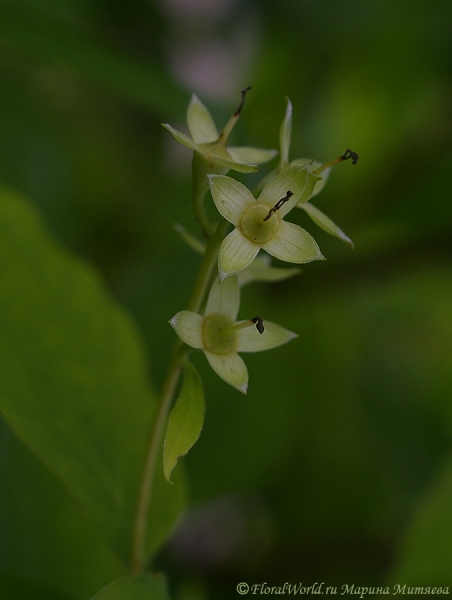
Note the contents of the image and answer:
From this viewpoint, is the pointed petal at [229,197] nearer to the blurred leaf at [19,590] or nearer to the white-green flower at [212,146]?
the white-green flower at [212,146]

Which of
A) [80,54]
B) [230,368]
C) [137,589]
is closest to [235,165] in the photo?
[230,368]

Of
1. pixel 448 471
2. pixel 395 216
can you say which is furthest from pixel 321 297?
pixel 448 471

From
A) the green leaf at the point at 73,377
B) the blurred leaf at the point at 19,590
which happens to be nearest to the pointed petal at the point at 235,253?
the green leaf at the point at 73,377

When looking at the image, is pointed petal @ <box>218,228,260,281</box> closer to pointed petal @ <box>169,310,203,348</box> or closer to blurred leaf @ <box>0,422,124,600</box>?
pointed petal @ <box>169,310,203,348</box>

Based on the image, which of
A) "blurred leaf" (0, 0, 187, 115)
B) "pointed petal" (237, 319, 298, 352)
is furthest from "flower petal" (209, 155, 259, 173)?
"blurred leaf" (0, 0, 187, 115)

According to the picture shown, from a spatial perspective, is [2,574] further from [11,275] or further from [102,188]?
[102,188]
